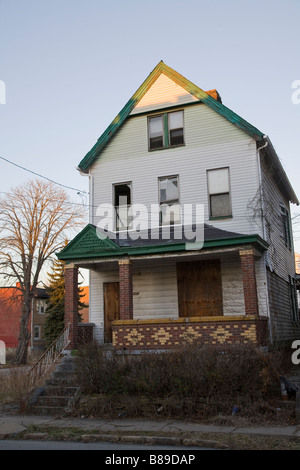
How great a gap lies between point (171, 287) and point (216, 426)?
24.1ft

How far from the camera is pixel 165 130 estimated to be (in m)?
17.2

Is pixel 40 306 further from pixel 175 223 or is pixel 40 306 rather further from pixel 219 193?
pixel 219 193

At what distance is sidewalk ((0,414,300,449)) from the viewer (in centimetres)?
833

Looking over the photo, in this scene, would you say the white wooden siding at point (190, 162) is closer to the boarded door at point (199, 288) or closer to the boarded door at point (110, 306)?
the boarded door at point (199, 288)

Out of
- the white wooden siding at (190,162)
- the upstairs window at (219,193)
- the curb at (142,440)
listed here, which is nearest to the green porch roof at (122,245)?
the upstairs window at (219,193)

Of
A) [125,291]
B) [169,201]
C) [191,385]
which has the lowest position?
[191,385]

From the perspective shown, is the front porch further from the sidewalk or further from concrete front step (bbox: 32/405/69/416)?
the sidewalk

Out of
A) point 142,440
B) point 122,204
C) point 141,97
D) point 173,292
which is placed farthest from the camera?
point 141,97

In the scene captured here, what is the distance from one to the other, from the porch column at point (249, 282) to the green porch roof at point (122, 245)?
0.44 m

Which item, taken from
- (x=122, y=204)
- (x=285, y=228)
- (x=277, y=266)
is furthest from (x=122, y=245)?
(x=285, y=228)

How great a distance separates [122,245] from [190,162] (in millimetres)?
3926

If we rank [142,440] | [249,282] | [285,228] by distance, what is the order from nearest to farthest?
[142,440] < [249,282] < [285,228]

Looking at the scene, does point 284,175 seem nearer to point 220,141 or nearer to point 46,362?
point 220,141

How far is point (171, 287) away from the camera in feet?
53.4
